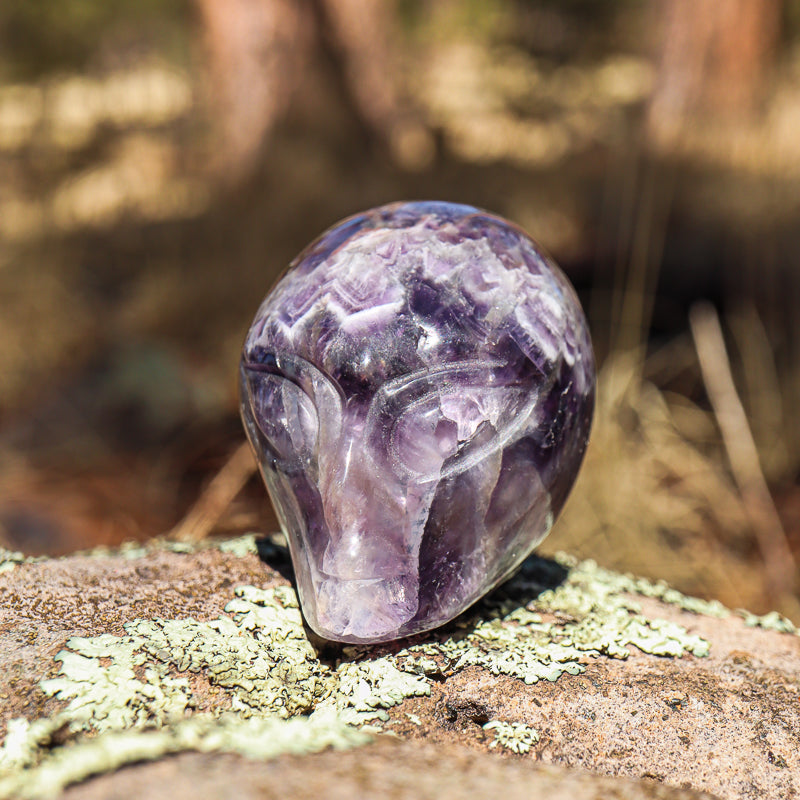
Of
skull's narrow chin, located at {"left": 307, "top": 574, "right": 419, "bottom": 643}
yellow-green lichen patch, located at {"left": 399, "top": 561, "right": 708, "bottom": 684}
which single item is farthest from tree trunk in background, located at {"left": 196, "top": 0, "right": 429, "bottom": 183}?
skull's narrow chin, located at {"left": 307, "top": 574, "right": 419, "bottom": 643}

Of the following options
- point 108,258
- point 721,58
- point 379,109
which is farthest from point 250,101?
point 721,58

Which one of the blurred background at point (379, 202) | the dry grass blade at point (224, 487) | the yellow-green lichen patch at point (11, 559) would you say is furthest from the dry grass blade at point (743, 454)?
the yellow-green lichen patch at point (11, 559)

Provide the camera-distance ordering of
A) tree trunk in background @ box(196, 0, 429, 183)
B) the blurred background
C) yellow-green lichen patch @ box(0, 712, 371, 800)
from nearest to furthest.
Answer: yellow-green lichen patch @ box(0, 712, 371, 800) < the blurred background < tree trunk in background @ box(196, 0, 429, 183)

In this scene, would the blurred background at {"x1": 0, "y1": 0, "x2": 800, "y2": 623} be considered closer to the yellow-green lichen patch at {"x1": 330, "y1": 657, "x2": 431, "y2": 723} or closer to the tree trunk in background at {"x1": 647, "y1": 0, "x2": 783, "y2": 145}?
the tree trunk in background at {"x1": 647, "y1": 0, "x2": 783, "y2": 145}

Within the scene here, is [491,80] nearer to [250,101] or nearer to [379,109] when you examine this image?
[379,109]

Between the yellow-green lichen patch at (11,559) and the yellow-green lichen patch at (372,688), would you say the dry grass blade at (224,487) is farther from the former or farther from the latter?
the yellow-green lichen patch at (372,688)

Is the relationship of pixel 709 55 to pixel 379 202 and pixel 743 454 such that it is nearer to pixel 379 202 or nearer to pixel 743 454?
pixel 379 202

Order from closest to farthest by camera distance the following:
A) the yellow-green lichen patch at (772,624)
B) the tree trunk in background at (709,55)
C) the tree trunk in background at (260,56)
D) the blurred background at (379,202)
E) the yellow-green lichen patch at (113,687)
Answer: the yellow-green lichen patch at (113,687), the yellow-green lichen patch at (772,624), the blurred background at (379,202), the tree trunk in background at (709,55), the tree trunk in background at (260,56)
